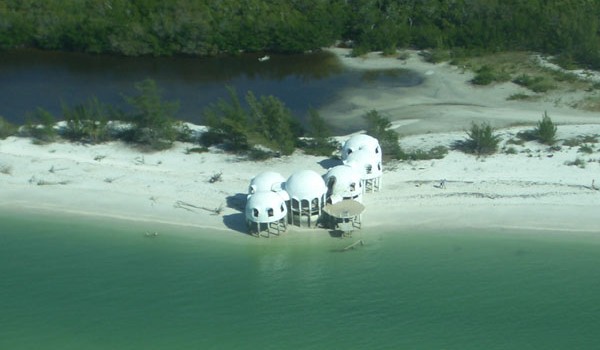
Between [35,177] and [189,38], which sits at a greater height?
[189,38]

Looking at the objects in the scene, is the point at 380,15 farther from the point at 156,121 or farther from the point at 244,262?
the point at 244,262

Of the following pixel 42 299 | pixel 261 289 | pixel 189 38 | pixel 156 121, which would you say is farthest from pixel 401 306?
pixel 189 38

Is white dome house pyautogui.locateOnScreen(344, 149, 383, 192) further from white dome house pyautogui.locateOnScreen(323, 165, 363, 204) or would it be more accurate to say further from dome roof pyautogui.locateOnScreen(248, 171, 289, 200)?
dome roof pyautogui.locateOnScreen(248, 171, 289, 200)

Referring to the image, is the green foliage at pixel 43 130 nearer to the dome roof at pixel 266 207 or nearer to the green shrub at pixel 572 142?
the dome roof at pixel 266 207

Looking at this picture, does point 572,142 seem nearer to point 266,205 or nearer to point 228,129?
point 266,205

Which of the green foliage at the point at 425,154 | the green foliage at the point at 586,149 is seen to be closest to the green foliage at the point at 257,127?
the green foliage at the point at 425,154

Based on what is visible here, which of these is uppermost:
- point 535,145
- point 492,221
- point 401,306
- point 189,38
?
point 189,38

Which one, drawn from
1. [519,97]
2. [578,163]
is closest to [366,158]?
[578,163]

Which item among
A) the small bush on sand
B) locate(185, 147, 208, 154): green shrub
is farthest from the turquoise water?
locate(185, 147, 208, 154): green shrub
